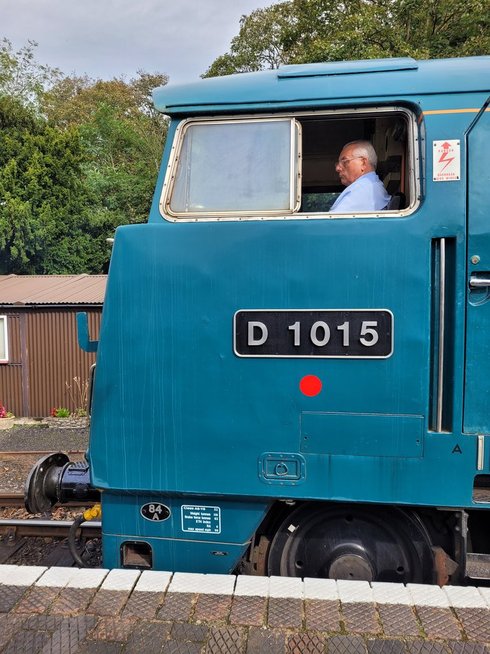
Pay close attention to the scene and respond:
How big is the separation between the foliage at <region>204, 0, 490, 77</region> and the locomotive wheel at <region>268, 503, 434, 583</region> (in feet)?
39.1

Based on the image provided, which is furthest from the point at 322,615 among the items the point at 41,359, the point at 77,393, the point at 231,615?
the point at 41,359

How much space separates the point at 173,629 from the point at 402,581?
1237 millimetres

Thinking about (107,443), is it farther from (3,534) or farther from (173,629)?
(3,534)

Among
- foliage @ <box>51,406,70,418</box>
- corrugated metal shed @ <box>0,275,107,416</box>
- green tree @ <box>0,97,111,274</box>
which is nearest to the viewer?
foliage @ <box>51,406,70,418</box>

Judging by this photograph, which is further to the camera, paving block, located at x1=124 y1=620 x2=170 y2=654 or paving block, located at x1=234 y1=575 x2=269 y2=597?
paving block, located at x1=234 y1=575 x2=269 y2=597

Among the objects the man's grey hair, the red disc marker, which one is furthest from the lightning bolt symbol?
the red disc marker

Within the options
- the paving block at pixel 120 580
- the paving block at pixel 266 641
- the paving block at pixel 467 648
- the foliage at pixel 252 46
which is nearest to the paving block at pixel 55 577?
the paving block at pixel 120 580

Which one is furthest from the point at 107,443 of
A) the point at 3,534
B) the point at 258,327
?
the point at 3,534

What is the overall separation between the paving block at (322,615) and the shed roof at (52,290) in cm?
957

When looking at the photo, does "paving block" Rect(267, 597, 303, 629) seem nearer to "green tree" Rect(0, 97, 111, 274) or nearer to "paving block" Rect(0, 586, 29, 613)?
"paving block" Rect(0, 586, 29, 613)

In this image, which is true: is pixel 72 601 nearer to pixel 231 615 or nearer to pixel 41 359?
pixel 231 615

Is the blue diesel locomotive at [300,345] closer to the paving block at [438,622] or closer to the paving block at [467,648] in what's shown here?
the paving block at [438,622]

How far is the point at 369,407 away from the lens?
7.45 feet

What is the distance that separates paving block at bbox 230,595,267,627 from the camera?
2.02 metres
